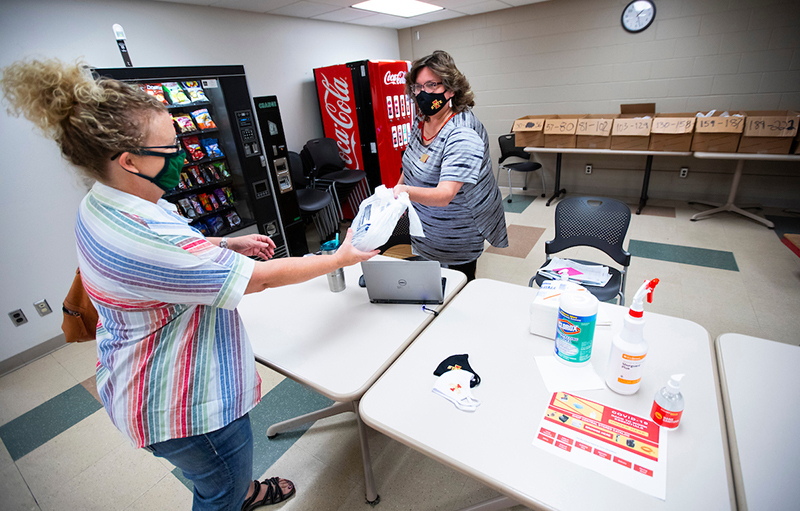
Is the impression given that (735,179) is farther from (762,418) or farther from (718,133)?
(762,418)

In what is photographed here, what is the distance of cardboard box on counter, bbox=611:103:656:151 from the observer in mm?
3861

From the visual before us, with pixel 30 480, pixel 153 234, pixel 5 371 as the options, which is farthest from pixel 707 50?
pixel 5 371

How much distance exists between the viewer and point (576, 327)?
3.47 ft

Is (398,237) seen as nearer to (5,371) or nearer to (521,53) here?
(5,371)

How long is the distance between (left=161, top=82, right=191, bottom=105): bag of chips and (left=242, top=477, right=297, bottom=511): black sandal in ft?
9.07

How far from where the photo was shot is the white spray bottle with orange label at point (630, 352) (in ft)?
3.00

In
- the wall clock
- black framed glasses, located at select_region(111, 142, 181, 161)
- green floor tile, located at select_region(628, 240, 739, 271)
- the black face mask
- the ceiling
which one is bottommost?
green floor tile, located at select_region(628, 240, 739, 271)

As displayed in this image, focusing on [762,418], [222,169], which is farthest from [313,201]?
[762,418]

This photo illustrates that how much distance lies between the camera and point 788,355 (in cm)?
111

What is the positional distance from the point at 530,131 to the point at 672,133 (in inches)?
55.4

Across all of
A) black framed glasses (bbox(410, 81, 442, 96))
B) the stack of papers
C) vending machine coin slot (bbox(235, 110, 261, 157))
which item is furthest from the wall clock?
vending machine coin slot (bbox(235, 110, 261, 157))

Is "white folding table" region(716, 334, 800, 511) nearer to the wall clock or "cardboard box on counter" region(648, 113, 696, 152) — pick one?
"cardboard box on counter" region(648, 113, 696, 152)

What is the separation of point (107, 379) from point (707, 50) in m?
5.48

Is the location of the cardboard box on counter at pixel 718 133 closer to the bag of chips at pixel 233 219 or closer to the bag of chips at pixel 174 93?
the bag of chips at pixel 233 219
